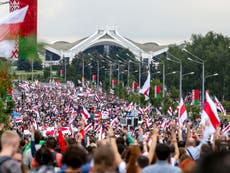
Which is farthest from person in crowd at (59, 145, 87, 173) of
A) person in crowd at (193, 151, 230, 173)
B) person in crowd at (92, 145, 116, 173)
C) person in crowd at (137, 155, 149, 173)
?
person in crowd at (193, 151, 230, 173)

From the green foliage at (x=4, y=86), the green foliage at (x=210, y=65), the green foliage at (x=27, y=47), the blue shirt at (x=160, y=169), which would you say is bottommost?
the blue shirt at (x=160, y=169)

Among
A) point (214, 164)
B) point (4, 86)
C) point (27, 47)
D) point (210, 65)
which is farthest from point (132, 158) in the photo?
point (210, 65)

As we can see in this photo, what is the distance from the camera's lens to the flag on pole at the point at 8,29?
778 inches

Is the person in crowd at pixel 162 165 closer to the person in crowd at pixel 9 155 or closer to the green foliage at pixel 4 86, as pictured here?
the person in crowd at pixel 9 155

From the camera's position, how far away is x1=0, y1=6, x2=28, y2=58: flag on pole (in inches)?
778

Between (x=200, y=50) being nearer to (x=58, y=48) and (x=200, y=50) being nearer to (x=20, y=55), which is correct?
(x=20, y=55)

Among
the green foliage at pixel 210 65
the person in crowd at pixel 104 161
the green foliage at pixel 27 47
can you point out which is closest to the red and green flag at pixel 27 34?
the green foliage at pixel 27 47

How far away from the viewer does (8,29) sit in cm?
1981

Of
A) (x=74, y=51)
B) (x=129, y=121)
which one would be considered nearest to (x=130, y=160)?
(x=129, y=121)

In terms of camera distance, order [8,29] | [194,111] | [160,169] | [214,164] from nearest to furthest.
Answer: [214,164] → [160,169] → [8,29] → [194,111]

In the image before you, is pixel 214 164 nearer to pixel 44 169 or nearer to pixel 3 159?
pixel 3 159

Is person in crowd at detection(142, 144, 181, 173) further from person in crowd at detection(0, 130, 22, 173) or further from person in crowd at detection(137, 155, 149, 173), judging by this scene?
person in crowd at detection(0, 130, 22, 173)

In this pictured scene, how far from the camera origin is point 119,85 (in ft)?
339

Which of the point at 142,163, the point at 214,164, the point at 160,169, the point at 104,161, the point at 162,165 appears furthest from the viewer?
the point at 142,163
